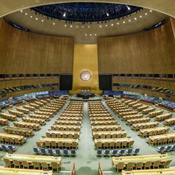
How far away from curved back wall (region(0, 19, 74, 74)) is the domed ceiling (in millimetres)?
1698

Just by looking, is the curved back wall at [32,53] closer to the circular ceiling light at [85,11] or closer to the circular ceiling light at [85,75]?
the circular ceiling light at [85,75]

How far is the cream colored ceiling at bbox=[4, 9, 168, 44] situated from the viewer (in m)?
18.7

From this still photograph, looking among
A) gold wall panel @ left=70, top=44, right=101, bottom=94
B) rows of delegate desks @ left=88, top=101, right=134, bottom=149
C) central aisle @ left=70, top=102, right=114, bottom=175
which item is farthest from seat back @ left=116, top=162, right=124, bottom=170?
gold wall panel @ left=70, top=44, right=101, bottom=94

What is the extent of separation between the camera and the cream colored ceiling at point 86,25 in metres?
18.7

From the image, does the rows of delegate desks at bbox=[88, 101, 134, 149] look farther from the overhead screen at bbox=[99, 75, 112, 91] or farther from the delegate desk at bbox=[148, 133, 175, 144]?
the overhead screen at bbox=[99, 75, 112, 91]

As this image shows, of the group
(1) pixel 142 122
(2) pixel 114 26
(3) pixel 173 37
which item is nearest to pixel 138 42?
(2) pixel 114 26

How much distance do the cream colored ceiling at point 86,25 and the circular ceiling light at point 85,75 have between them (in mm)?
6996

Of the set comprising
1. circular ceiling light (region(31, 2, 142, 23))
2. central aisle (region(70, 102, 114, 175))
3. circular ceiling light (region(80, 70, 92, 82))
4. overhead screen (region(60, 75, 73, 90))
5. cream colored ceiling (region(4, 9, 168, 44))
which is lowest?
central aisle (region(70, 102, 114, 175))

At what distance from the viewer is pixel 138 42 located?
22500 mm

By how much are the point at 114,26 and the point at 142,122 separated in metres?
18.2

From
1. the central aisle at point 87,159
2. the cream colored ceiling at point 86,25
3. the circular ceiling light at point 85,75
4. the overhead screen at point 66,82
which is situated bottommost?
the central aisle at point 87,159

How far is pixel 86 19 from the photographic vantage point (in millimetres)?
22969

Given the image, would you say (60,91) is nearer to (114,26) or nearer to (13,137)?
(114,26)

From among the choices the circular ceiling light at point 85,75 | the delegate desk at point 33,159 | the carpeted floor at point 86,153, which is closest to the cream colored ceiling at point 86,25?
the circular ceiling light at point 85,75
